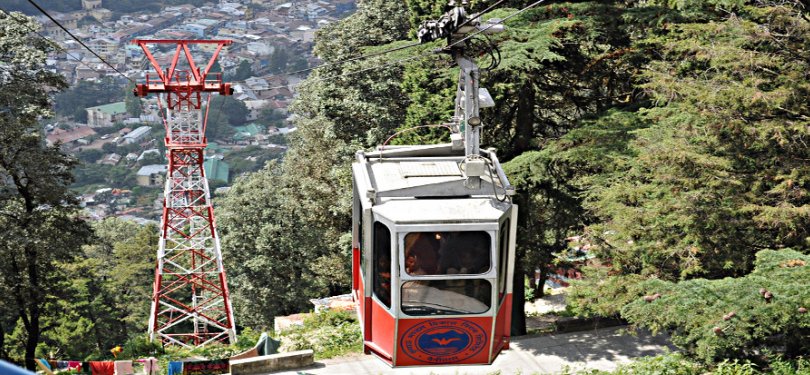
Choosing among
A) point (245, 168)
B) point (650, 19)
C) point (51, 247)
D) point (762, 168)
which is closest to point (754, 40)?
point (762, 168)

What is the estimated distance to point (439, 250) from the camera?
9117mm

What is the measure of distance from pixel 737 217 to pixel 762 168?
88 centimetres

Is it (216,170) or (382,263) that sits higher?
(382,263)

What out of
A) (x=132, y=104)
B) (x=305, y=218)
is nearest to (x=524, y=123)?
(x=305, y=218)

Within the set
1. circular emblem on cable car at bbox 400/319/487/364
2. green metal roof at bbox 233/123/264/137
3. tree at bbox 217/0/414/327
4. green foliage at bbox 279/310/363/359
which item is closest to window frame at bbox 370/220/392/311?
circular emblem on cable car at bbox 400/319/487/364

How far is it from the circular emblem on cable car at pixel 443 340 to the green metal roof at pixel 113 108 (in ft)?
397

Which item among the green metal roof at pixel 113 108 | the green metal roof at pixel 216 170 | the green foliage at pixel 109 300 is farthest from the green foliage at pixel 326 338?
the green metal roof at pixel 113 108

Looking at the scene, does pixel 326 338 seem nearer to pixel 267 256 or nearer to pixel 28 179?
pixel 28 179

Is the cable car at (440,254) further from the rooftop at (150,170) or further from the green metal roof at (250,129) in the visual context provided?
the green metal roof at (250,129)

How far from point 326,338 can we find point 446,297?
25.9ft

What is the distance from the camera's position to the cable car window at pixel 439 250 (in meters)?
9.09

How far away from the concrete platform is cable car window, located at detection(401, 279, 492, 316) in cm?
490

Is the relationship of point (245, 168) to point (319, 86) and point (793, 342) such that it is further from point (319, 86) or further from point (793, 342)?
point (793, 342)

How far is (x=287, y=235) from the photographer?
29953mm
